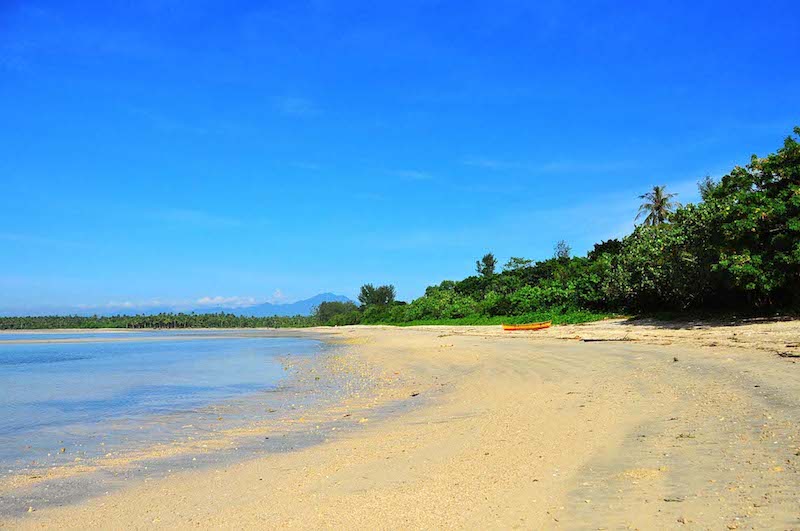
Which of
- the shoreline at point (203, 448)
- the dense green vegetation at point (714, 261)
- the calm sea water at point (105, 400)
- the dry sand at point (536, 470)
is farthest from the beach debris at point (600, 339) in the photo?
the calm sea water at point (105, 400)

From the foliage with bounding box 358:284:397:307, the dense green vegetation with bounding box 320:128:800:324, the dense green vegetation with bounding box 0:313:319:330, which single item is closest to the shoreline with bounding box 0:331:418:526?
the dense green vegetation with bounding box 320:128:800:324

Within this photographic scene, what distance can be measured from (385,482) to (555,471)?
1.77 meters

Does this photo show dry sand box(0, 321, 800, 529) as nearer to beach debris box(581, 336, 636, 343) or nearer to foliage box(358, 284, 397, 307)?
beach debris box(581, 336, 636, 343)

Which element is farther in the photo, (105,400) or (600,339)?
(600,339)

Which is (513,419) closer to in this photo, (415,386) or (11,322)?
(415,386)

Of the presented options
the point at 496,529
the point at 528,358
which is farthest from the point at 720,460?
the point at 528,358

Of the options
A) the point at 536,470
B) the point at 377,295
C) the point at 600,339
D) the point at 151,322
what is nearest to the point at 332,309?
the point at 377,295

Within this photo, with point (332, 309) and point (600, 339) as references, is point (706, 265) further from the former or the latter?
point (332, 309)

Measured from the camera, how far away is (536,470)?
5.76 meters

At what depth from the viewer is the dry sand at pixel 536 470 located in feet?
15.0

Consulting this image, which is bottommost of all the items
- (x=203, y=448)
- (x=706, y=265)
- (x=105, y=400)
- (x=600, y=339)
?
(x=203, y=448)

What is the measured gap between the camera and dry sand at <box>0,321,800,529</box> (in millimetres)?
4574

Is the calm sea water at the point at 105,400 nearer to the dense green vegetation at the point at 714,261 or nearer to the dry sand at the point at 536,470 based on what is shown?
the dry sand at the point at 536,470

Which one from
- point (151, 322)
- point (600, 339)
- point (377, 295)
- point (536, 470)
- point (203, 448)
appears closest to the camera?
point (536, 470)
